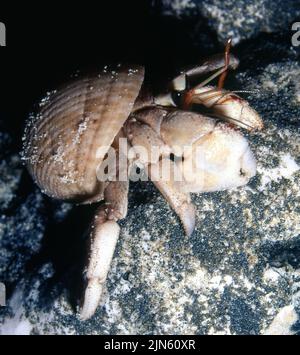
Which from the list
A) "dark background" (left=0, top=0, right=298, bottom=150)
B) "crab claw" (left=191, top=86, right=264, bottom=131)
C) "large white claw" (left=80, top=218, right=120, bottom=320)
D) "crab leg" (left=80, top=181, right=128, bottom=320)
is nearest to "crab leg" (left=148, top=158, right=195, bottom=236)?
"crab leg" (left=80, top=181, right=128, bottom=320)

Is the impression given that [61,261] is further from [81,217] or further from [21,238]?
[21,238]

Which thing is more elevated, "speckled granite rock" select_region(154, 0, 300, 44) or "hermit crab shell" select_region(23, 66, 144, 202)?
"speckled granite rock" select_region(154, 0, 300, 44)

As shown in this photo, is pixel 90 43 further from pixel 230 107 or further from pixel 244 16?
pixel 244 16

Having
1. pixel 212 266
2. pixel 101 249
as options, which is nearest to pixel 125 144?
pixel 101 249

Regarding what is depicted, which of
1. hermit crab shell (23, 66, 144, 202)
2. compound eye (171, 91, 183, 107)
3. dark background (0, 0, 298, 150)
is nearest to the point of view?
hermit crab shell (23, 66, 144, 202)

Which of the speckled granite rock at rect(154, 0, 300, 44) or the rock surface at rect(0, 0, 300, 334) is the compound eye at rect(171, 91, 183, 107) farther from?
the speckled granite rock at rect(154, 0, 300, 44)

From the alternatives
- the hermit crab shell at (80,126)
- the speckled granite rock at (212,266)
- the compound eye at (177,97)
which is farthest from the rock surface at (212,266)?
the compound eye at (177,97)
